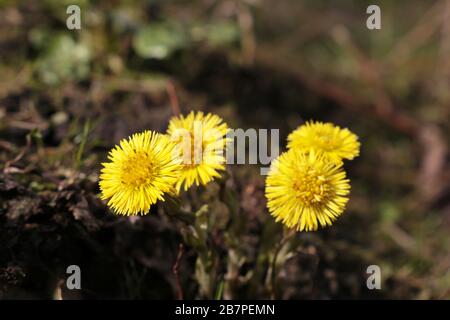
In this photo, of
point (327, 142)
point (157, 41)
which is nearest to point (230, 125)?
point (157, 41)

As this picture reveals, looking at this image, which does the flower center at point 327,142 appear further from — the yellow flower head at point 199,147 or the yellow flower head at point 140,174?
the yellow flower head at point 140,174

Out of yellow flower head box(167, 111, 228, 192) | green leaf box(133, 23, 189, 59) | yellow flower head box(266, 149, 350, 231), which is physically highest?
green leaf box(133, 23, 189, 59)

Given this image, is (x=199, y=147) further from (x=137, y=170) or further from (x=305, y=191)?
(x=305, y=191)

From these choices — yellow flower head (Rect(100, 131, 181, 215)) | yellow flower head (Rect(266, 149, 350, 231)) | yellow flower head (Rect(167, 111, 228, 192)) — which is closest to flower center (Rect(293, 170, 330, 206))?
yellow flower head (Rect(266, 149, 350, 231))

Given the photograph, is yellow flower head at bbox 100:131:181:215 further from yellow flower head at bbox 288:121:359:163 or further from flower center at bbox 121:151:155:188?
yellow flower head at bbox 288:121:359:163

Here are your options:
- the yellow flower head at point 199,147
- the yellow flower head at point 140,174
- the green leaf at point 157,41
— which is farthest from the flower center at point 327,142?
the green leaf at point 157,41

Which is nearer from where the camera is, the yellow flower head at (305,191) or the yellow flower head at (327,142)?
the yellow flower head at (305,191)

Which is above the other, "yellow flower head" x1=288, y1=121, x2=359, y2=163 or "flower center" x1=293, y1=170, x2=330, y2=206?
"yellow flower head" x1=288, y1=121, x2=359, y2=163
